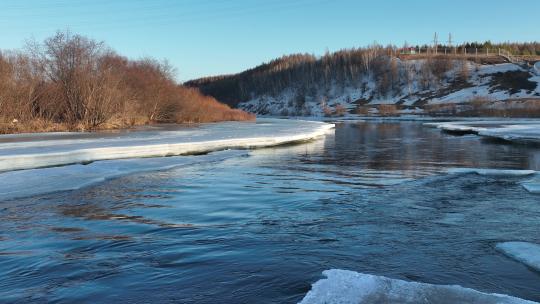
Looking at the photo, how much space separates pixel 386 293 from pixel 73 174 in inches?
391

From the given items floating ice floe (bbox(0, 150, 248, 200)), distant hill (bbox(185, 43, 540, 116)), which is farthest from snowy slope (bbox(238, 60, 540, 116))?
floating ice floe (bbox(0, 150, 248, 200))

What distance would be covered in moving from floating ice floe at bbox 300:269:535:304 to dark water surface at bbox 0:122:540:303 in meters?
0.34

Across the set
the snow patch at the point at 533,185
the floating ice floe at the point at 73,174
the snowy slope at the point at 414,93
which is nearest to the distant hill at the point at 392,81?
the snowy slope at the point at 414,93

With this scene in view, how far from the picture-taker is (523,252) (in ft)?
20.4

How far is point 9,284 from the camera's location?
17.8ft

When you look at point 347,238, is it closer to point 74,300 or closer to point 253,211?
point 253,211

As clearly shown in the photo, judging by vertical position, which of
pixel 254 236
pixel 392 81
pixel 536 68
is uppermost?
pixel 536 68

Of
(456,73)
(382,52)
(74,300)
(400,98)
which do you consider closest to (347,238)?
(74,300)

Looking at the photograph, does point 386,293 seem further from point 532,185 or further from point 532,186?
point 532,185

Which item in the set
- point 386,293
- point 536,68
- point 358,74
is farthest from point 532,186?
point 358,74

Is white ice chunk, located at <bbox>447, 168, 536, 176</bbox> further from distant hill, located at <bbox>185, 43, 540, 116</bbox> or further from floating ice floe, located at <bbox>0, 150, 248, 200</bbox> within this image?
distant hill, located at <bbox>185, 43, 540, 116</bbox>

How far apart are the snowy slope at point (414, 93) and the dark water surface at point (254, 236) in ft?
211

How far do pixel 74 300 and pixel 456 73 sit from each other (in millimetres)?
97454

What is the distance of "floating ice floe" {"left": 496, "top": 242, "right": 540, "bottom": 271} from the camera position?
589cm
